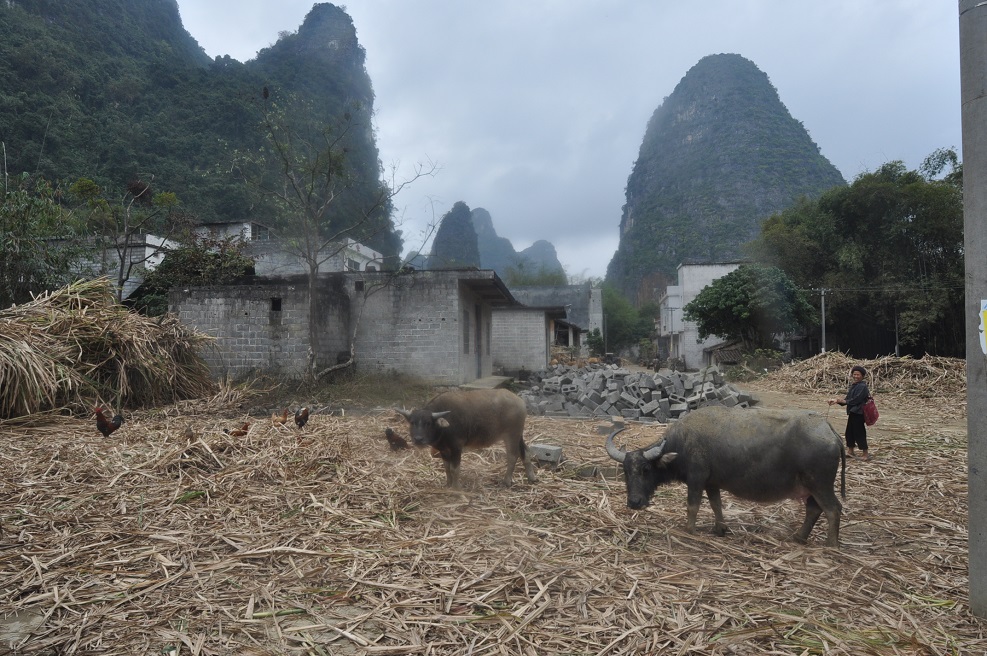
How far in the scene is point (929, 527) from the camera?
5.16 metres

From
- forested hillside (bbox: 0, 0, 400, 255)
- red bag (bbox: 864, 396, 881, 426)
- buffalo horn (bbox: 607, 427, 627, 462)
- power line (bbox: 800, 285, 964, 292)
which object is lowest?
red bag (bbox: 864, 396, 881, 426)

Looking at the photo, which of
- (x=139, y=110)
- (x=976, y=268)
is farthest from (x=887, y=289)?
(x=139, y=110)

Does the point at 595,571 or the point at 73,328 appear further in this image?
the point at 73,328

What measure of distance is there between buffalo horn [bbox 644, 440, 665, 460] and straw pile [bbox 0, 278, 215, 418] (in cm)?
1007

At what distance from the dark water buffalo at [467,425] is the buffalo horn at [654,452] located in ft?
6.51

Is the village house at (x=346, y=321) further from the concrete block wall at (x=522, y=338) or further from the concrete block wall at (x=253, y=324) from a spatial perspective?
the concrete block wall at (x=522, y=338)

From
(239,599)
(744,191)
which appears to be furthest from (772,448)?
(744,191)

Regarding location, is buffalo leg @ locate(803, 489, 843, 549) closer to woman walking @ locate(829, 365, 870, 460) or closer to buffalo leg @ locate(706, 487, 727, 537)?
buffalo leg @ locate(706, 487, 727, 537)

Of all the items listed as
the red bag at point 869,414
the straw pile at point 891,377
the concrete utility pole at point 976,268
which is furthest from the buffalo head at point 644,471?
the straw pile at point 891,377

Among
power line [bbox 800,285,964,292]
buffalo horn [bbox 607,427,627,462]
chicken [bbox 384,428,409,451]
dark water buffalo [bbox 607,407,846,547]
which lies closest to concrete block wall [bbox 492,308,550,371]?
power line [bbox 800,285,964,292]

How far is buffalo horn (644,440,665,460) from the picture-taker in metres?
5.13

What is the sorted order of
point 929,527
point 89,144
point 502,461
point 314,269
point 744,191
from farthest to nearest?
point 744,191
point 89,144
point 314,269
point 502,461
point 929,527

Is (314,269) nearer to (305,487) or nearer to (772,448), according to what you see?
(305,487)

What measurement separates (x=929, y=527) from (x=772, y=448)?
5.94 feet
